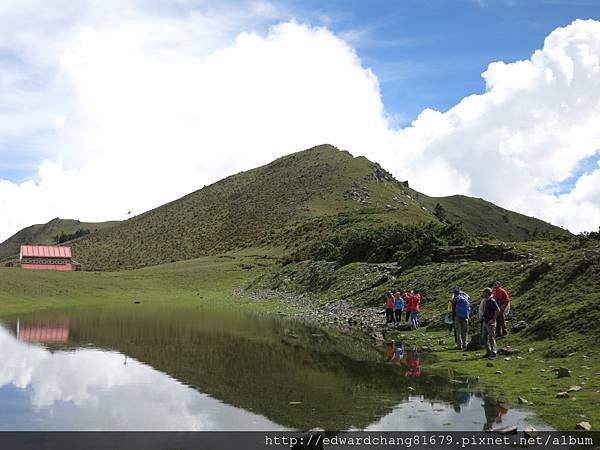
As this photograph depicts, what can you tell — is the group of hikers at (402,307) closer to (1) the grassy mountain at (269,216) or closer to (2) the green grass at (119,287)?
(2) the green grass at (119,287)

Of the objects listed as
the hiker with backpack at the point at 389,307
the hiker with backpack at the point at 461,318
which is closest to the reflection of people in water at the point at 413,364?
the hiker with backpack at the point at 461,318

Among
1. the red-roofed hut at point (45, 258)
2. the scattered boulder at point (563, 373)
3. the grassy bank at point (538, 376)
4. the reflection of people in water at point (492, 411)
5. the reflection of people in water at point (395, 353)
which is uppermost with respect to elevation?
the red-roofed hut at point (45, 258)

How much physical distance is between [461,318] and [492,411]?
11.2m

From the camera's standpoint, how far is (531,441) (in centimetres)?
1153

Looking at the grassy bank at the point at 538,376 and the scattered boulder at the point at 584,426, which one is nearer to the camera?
the scattered boulder at the point at 584,426

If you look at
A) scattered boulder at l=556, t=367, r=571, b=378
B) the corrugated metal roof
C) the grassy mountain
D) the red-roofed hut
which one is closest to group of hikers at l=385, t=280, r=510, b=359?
scattered boulder at l=556, t=367, r=571, b=378

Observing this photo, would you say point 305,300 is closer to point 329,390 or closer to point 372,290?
point 372,290

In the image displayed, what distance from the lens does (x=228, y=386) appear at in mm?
17734

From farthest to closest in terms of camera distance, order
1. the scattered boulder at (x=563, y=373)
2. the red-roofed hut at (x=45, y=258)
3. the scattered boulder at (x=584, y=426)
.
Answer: the red-roofed hut at (x=45, y=258) < the scattered boulder at (x=563, y=373) < the scattered boulder at (x=584, y=426)

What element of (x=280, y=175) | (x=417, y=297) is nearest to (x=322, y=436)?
(x=417, y=297)

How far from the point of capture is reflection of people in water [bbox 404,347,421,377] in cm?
1975

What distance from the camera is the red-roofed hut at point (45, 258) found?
314 ft

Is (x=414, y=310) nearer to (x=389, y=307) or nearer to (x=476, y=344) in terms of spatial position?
(x=389, y=307)

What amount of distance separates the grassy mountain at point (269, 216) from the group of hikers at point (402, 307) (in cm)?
6909
